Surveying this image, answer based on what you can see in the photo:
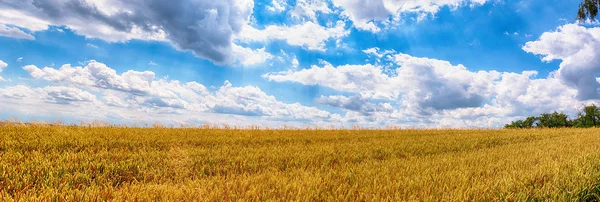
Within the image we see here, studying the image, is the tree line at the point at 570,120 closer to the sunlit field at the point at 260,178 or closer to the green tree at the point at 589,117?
the green tree at the point at 589,117

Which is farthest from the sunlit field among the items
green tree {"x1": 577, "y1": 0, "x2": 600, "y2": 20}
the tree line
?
the tree line

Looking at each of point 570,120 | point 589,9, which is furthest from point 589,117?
point 589,9

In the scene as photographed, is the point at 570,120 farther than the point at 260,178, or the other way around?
the point at 570,120

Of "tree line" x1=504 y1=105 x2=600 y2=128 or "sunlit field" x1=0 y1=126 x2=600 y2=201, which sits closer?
"sunlit field" x1=0 y1=126 x2=600 y2=201

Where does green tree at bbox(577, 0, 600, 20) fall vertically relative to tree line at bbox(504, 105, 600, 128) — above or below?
above

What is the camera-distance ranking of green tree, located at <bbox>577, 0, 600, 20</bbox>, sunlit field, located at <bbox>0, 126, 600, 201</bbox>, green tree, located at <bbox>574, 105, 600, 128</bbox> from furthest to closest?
green tree, located at <bbox>574, 105, 600, 128</bbox>, green tree, located at <bbox>577, 0, 600, 20</bbox>, sunlit field, located at <bbox>0, 126, 600, 201</bbox>

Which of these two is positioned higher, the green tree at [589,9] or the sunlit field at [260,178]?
the green tree at [589,9]

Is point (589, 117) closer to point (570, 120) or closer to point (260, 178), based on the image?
point (570, 120)

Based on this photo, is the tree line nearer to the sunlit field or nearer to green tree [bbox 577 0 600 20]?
green tree [bbox 577 0 600 20]

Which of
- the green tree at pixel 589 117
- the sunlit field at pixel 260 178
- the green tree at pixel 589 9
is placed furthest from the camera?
the green tree at pixel 589 117

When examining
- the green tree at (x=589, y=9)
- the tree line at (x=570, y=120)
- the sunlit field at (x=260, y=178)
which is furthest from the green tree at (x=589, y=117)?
the sunlit field at (x=260, y=178)

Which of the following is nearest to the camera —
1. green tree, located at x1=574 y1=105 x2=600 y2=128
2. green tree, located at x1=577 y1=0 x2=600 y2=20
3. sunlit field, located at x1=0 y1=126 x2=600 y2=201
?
sunlit field, located at x1=0 y1=126 x2=600 y2=201

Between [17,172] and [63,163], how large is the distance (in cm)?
75

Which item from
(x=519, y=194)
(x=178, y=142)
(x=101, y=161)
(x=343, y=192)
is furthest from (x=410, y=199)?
(x=178, y=142)
